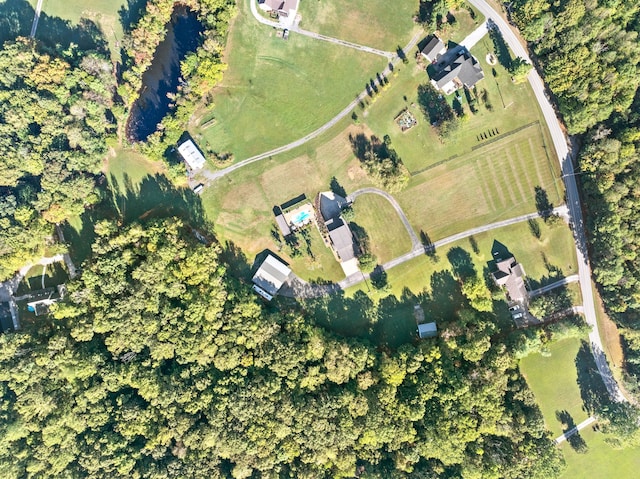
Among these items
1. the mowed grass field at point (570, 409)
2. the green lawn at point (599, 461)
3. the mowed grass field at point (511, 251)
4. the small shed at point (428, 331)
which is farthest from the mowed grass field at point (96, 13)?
the green lawn at point (599, 461)

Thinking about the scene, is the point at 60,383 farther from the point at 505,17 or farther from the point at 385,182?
the point at 505,17

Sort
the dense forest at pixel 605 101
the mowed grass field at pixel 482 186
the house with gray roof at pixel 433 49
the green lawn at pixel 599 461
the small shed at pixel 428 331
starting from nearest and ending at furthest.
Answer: the dense forest at pixel 605 101
the house with gray roof at pixel 433 49
the small shed at pixel 428 331
the mowed grass field at pixel 482 186
the green lawn at pixel 599 461

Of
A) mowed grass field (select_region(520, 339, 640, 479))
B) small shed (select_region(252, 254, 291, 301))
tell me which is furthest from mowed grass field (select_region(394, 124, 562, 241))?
mowed grass field (select_region(520, 339, 640, 479))

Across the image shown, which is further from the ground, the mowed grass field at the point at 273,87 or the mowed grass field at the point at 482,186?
the mowed grass field at the point at 273,87

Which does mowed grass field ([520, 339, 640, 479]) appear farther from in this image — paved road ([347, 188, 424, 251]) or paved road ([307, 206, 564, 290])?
paved road ([347, 188, 424, 251])

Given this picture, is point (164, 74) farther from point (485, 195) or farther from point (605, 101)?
point (605, 101)

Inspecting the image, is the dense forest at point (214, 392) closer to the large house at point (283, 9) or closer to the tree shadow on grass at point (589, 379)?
the tree shadow on grass at point (589, 379)

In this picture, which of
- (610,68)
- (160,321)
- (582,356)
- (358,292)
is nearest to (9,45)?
(160,321)
